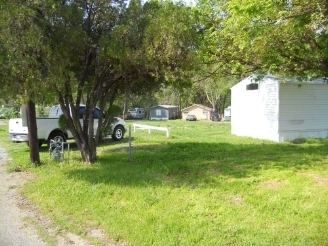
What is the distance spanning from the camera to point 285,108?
13.6m

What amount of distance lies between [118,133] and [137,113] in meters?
41.5

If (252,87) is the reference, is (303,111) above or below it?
below

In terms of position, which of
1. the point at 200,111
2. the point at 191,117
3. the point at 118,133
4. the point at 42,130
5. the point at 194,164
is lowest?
the point at 194,164

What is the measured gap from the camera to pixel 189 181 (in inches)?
255

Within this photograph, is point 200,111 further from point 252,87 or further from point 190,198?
point 190,198

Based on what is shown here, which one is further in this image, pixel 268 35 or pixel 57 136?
pixel 57 136

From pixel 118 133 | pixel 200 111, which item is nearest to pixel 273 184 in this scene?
pixel 118 133

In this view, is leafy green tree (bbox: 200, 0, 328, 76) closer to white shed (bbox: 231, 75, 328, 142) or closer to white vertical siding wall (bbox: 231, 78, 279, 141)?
white shed (bbox: 231, 75, 328, 142)

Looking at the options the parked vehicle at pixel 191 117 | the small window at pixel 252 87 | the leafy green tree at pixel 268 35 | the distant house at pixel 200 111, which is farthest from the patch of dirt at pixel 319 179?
the distant house at pixel 200 111

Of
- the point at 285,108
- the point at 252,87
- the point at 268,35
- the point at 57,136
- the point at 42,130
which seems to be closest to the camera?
the point at 268,35

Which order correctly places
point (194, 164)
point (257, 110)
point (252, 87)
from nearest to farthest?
point (194, 164), point (257, 110), point (252, 87)

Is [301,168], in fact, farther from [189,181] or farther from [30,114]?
[30,114]

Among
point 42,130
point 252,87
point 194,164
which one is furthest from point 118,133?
point 194,164

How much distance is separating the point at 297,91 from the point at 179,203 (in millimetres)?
10843
